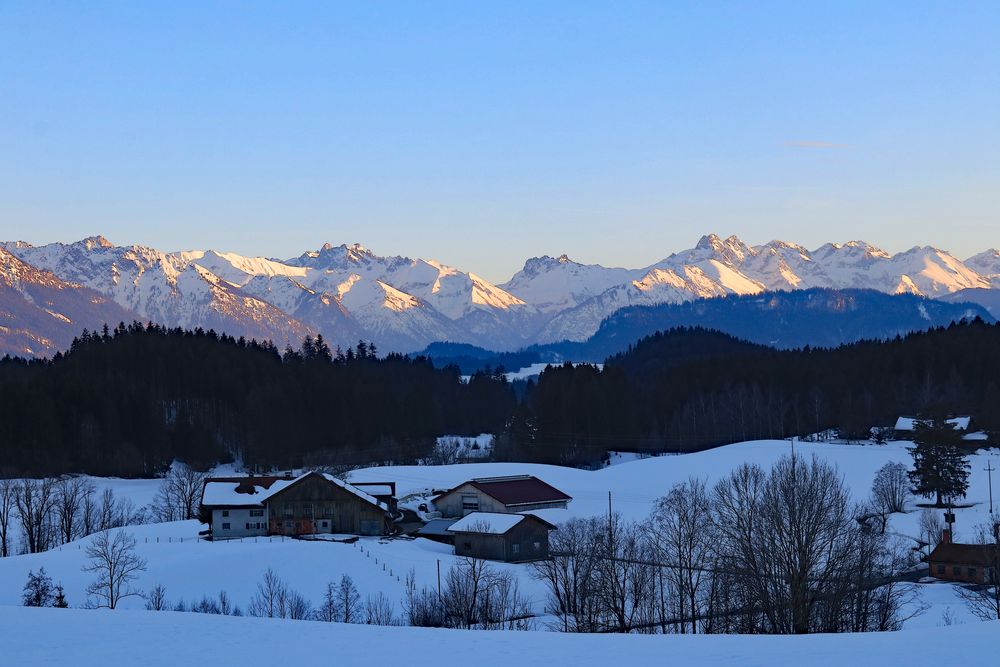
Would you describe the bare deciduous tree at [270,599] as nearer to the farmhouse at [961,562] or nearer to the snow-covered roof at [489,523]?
the snow-covered roof at [489,523]

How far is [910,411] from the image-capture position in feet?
357

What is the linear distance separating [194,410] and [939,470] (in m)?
74.4

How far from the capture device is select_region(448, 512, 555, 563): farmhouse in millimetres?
56938

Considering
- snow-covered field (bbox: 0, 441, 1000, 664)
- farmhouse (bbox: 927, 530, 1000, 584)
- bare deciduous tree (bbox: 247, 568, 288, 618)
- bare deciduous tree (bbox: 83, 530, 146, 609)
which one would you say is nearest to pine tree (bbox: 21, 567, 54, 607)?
snow-covered field (bbox: 0, 441, 1000, 664)

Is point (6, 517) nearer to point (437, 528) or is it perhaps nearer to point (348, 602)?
point (437, 528)

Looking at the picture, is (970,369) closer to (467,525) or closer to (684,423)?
(684,423)

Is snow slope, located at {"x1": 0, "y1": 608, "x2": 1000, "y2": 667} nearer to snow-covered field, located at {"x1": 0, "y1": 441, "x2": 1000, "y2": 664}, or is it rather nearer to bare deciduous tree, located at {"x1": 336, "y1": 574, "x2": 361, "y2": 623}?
snow-covered field, located at {"x1": 0, "y1": 441, "x2": 1000, "y2": 664}

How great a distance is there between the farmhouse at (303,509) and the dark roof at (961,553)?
29.9 meters

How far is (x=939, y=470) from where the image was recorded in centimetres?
6681

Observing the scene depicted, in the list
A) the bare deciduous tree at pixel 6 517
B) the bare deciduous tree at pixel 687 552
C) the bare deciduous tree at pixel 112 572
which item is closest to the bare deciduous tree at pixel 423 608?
the bare deciduous tree at pixel 687 552

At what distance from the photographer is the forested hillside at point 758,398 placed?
360ft

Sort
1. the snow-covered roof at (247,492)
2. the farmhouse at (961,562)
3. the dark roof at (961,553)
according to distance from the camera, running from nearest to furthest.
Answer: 1. the farmhouse at (961,562)
2. the dark roof at (961,553)
3. the snow-covered roof at (247,492)

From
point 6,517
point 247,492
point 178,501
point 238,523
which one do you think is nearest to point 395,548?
point 238,523

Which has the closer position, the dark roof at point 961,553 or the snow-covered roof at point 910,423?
the dark roof at point 961,553
